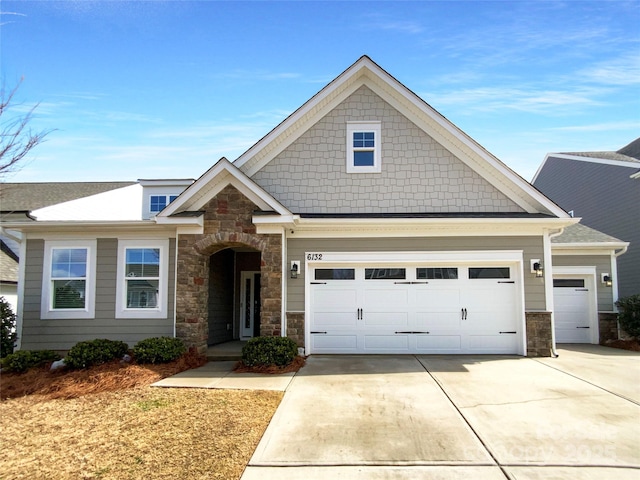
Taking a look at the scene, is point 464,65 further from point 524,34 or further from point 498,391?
point 498,391

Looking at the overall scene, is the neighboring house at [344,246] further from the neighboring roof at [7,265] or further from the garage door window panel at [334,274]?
the neighboring roof at [7,265]

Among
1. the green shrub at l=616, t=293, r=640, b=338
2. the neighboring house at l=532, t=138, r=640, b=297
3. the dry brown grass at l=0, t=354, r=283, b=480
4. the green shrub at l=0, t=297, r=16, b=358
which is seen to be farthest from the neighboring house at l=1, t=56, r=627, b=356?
the neighboring house at l=532, t=138, r=640, b=297

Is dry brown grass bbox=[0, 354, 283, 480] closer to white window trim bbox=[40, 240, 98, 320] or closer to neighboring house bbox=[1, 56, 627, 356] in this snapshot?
white window trim bbox=[40, 240, 98, 320]

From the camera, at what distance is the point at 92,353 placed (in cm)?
975

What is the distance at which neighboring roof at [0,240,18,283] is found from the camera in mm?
15578

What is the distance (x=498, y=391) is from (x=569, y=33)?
738cm

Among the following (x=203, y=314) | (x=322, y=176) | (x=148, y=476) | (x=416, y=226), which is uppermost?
(x=322, y=176)

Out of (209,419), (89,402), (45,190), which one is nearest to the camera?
(209,419)

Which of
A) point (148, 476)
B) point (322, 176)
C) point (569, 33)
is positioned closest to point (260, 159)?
point (322, 176)

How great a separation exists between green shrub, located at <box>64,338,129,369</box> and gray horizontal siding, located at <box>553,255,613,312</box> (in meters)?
12.3

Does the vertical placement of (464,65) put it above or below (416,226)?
above

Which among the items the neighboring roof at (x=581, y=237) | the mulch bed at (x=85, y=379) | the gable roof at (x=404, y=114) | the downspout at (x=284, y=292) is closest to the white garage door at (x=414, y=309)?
the downspout at (x=284, y=292)

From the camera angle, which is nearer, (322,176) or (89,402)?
(89,402)

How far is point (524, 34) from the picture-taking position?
32.4 ft
